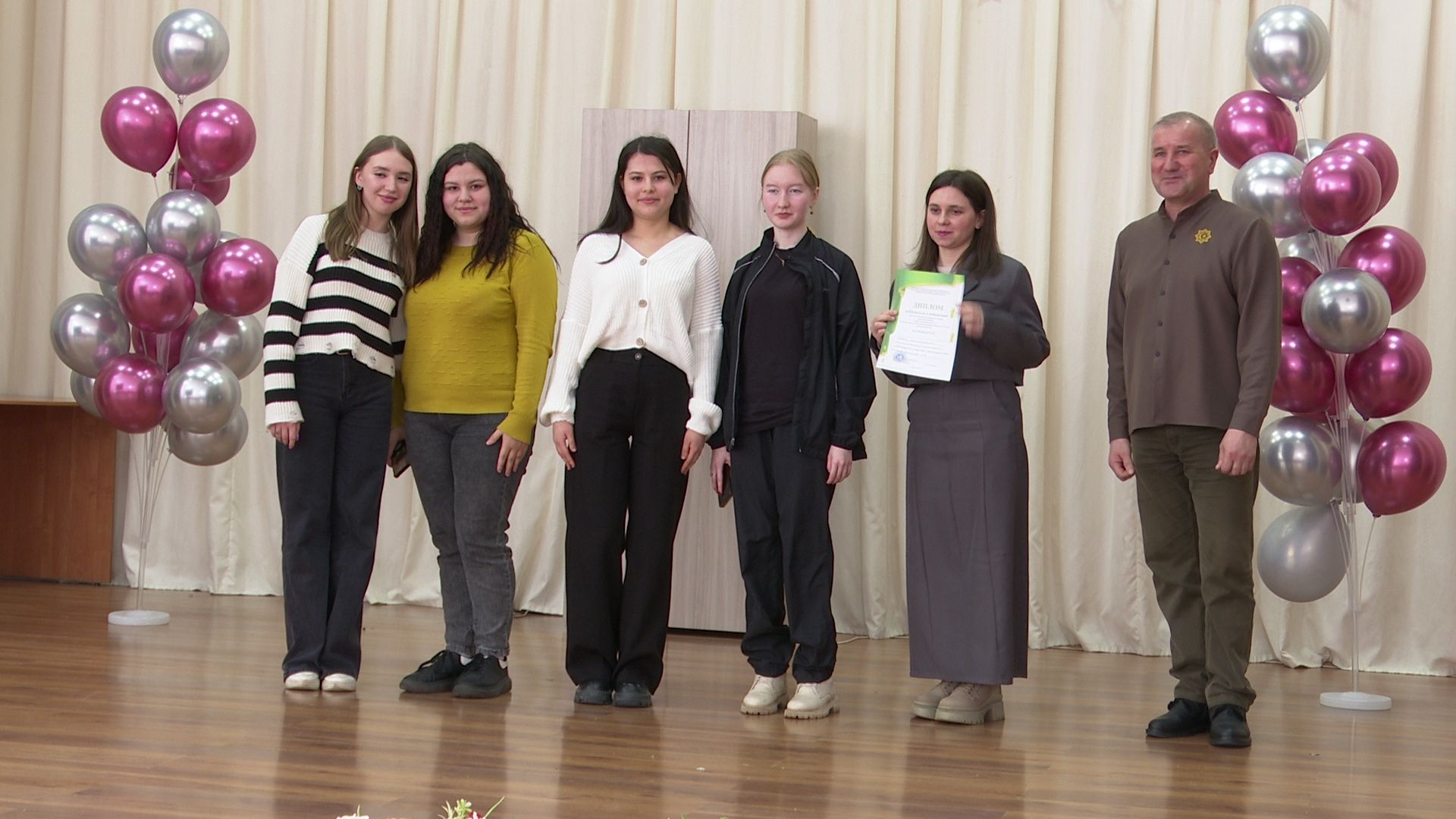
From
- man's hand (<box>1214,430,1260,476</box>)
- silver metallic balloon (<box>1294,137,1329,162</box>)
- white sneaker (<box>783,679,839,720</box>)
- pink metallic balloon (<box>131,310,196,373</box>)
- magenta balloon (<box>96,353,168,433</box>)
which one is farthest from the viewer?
pink metallic balloon (<box>131,310,196,373</box>)

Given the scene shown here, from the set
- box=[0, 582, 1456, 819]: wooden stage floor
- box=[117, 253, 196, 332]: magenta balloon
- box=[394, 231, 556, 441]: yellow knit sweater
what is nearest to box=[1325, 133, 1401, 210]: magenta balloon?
box=[0, 582, 1456, 819]: wooden stage floor

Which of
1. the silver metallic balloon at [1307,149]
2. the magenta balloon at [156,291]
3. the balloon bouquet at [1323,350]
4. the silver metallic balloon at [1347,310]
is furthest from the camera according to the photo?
the magenta balloon at [156,291]

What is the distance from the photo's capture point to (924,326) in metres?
3.49

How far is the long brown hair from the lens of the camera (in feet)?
12.0

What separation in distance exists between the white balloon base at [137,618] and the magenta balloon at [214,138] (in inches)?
57.9

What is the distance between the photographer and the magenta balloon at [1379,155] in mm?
4051

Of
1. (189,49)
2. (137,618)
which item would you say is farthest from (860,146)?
(137,618)

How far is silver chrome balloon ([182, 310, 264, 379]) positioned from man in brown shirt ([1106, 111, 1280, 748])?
286cm

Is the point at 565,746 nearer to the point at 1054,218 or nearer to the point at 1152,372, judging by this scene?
the point at 1152,372

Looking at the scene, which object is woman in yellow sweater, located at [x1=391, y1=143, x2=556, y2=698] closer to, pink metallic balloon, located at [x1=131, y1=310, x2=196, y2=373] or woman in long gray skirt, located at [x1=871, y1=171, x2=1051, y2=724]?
woman in long gray skirt, located at [x1=871, y1=171, x2=1051, y2=724]

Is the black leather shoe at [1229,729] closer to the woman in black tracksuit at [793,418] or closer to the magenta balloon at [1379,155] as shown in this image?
the woman in black tracksuit at [793,418]

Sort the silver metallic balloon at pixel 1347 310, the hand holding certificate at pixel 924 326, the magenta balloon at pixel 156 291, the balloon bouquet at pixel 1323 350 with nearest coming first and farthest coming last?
the hand holding certificate at pixel 924 326, the silver metallic balloon at pixel 1347 310, the balloon bouquet at pixel 1323 350, the magenta balloon at pixel 156 291

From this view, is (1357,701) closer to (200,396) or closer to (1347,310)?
(1347,310)

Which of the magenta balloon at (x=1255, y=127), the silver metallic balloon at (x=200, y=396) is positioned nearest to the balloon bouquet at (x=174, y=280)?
the silver metallic balloon at (x=200, y=396)
